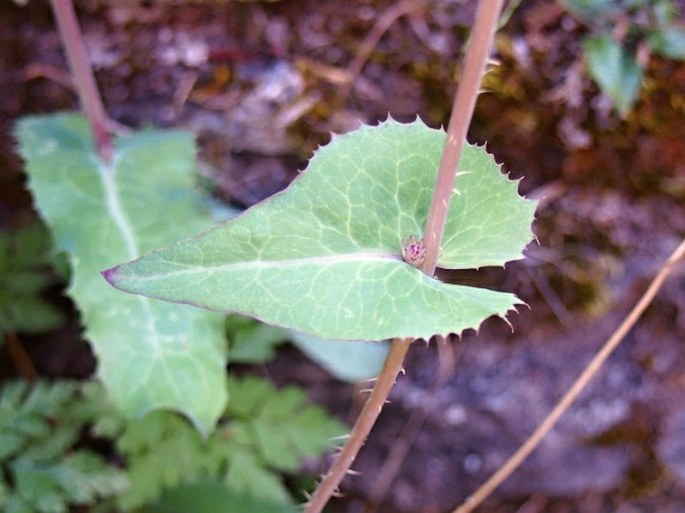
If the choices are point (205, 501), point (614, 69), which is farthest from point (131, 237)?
point (614, 69)

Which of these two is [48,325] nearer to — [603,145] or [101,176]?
[101,176]

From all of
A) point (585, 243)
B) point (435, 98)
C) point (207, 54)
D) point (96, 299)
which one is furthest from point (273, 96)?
point (585, 243)

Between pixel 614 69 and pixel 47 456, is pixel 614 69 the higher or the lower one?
the higher one

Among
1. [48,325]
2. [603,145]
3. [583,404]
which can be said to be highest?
[603,145]

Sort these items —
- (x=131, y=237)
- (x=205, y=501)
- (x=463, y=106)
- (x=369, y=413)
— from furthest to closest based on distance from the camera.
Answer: (x=205, y=501) < (x=131, y=237) < (x=369, y=413) < (x=463, y=106)

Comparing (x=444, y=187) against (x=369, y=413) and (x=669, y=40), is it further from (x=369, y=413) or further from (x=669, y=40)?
(x=669, y=40)

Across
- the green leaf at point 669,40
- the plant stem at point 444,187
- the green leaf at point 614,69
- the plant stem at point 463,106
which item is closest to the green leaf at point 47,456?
the plant stem at point 444,187
